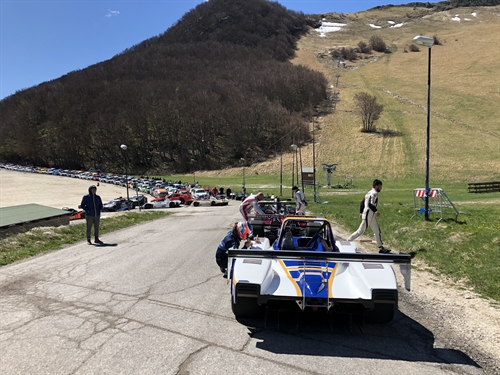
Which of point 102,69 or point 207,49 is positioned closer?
point 102,69

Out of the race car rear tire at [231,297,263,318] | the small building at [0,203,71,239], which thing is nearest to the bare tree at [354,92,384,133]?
the small building at [0,203,71,239]

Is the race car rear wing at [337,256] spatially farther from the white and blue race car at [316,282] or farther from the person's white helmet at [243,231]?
the person's white helmet at [243,231]

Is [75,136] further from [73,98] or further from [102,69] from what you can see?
[102,69]

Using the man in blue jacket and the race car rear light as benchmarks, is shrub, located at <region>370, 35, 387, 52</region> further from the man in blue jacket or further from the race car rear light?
the race car rear light

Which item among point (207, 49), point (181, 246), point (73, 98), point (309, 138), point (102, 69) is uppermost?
point (207, 49)

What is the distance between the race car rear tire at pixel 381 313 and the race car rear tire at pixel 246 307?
1.59 m

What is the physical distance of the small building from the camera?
49.1ft

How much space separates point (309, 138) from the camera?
3595 inches

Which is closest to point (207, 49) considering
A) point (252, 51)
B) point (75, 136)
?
point (252, 51)

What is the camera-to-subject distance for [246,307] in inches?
216

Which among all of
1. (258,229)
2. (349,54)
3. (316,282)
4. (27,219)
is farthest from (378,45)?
(316,282)

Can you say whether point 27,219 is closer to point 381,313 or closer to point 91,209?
point 91,209

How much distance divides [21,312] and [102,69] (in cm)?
16830

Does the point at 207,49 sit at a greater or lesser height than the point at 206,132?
greater
